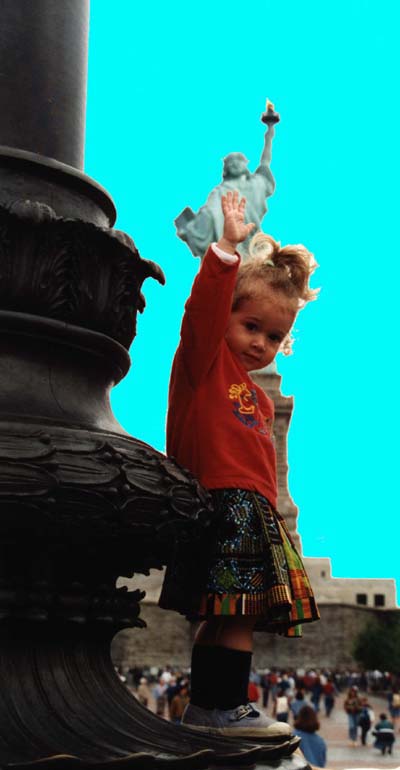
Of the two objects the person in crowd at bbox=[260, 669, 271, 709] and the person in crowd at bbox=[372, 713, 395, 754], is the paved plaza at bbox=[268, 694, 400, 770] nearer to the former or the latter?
the person in crowd at bbox=[372, 713, 395, 754]

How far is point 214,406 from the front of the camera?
8.81ft

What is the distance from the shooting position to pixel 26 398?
6.93 ft

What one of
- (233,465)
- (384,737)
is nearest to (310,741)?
(233,465)

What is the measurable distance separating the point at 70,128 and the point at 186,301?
58 centimetres

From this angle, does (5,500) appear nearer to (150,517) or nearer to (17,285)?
(150,517)

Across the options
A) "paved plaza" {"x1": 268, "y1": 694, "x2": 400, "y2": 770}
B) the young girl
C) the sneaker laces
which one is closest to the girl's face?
the young girl

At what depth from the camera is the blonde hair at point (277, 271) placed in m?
2.88

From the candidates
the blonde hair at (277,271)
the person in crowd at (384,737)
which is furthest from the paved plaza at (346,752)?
the blonde hair at (277,271)

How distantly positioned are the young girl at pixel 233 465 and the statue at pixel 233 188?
24.1m

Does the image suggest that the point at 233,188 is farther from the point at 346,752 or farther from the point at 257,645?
the point at 257,645

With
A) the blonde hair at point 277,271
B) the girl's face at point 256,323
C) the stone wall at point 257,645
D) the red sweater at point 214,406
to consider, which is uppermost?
the stone wall at point 257,645

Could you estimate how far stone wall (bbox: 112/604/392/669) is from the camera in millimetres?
35906

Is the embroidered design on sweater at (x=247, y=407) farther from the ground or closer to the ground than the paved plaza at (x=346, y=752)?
farther from the ground

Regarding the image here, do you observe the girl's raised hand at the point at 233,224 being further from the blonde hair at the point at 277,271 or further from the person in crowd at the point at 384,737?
the person in crowd at the point at 384,737
